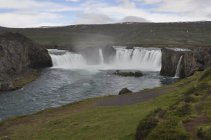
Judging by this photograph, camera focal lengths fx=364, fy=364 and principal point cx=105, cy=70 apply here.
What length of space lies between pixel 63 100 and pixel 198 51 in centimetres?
4111

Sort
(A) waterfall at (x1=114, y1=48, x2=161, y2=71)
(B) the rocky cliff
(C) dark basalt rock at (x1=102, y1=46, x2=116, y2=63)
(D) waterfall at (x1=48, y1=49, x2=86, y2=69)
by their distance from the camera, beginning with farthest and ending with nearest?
(C) dark basalt rock at (x1=102, y1=46, x2=116, y2=63) < (D) waterfall at (x1=48, y1=49, x2=86, y2=69) < (A) waterfall at (x1=114, y1=48, x2=161, y2=71) < (B) the rocky cliff

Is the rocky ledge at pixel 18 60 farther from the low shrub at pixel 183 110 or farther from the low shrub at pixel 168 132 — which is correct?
the low shrub at pixel 168 132

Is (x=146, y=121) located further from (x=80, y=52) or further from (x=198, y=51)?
(x=80, y=52)

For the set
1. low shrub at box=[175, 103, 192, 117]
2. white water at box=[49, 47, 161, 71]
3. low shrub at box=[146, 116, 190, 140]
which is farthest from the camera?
white water at box=[49, 47, 161, 71]

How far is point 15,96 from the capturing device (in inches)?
2699

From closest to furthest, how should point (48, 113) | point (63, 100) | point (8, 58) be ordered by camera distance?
1. point (48, 113)
2. point (63, 100)
3. point (8, 58)

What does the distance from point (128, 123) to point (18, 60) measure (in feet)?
266

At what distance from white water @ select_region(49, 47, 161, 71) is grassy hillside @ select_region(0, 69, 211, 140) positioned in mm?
73872

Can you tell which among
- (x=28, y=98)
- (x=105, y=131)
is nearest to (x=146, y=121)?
(x=105, y=131)

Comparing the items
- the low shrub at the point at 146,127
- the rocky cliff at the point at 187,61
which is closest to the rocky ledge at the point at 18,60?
the rocky cliff at the point at 187,61

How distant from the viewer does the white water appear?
118938 millimetres

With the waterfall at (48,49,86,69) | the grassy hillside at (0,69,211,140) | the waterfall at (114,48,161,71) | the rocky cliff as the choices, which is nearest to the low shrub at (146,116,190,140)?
the grassy hillside at (0,69,211,140)

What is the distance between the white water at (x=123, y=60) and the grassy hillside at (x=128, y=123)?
73.9 meters

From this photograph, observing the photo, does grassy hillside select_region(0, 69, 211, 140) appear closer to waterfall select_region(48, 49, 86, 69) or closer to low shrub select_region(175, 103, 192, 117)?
low shrub select_region(175, 103, 192, 117)
